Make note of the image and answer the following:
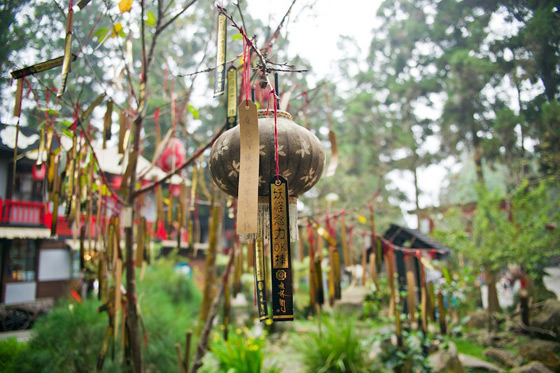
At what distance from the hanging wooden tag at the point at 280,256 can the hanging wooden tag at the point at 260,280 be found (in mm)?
130

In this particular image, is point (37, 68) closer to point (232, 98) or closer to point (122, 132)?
point (122, 132)

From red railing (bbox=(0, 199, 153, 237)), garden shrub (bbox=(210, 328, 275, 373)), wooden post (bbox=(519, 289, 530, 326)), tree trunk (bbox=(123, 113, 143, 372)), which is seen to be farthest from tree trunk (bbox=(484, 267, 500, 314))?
red railing (bbox=(0, 199, 153, 237))

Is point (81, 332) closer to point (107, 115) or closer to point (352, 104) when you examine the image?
point (107, 115)

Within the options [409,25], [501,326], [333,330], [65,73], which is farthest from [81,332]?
[409,25]

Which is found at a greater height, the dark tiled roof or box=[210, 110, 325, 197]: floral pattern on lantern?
box=[210, 110, 325, 197]: floral pattern on lantern

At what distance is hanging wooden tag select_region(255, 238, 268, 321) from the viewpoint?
1.00 m

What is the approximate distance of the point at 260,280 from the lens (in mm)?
1022

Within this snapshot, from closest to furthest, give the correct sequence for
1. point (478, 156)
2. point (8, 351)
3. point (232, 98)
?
1. point (232, 98)
2. point (8, 351)
3. point (478, 156)

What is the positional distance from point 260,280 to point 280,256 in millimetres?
188

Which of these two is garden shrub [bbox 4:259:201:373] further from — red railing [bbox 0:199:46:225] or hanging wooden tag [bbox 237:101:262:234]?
hanging wooden tag [bbox 237:101:262:234]

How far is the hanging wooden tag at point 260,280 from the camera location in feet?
3.28

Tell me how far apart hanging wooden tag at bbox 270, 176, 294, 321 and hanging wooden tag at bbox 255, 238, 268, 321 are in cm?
13

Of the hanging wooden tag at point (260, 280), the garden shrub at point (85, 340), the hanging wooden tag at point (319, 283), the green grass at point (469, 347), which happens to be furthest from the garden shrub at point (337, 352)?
the hanging wooden tag at point (260, 280)

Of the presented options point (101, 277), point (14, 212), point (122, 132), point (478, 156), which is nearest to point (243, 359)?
point (101, 277)
